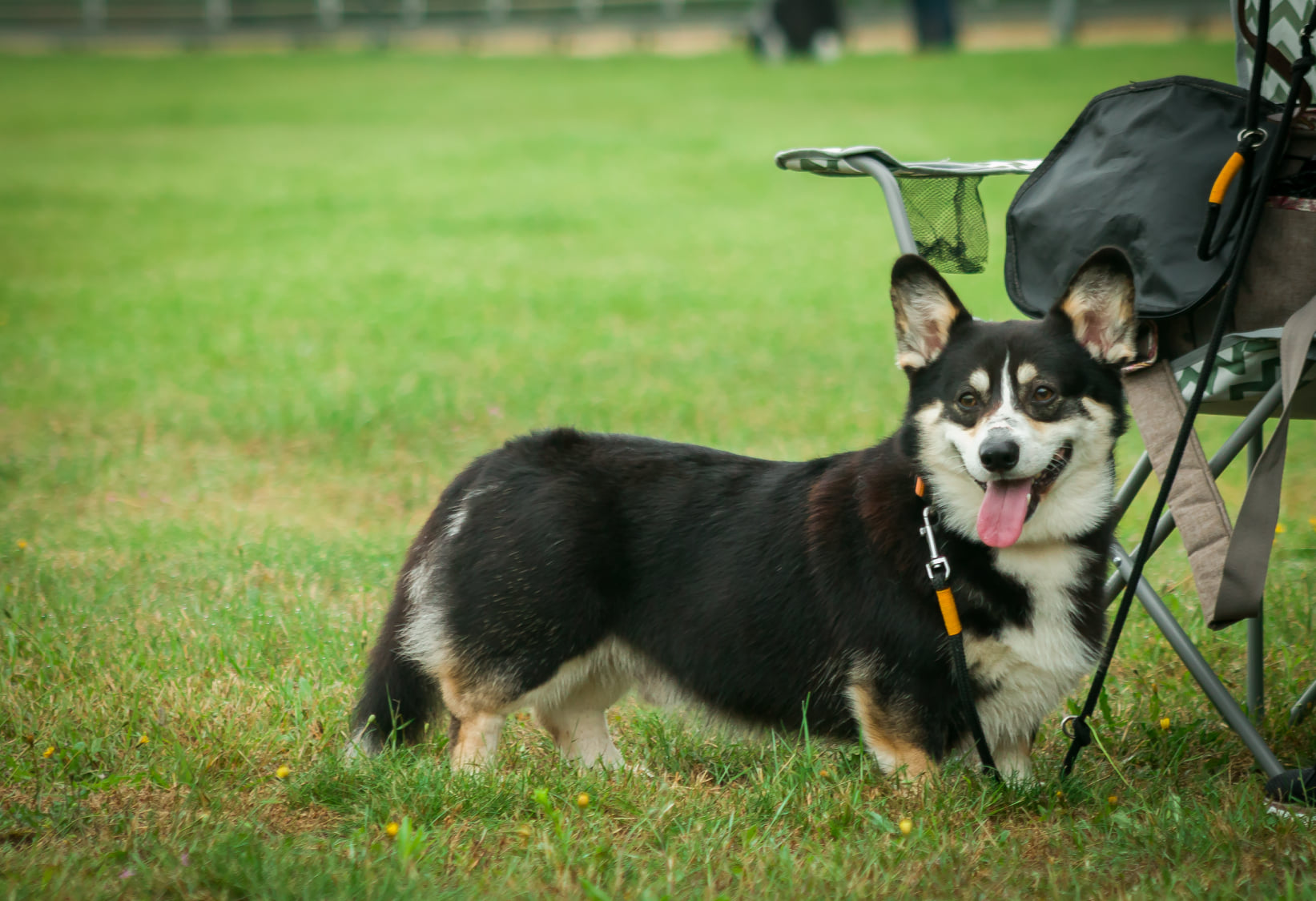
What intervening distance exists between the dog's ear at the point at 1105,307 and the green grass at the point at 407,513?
3.34ft

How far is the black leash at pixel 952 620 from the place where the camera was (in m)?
2.91

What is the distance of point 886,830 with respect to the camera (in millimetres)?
2830

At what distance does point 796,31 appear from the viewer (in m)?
30.8

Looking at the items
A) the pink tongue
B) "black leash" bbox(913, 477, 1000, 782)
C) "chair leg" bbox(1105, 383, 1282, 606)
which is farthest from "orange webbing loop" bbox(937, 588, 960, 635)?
"chair leg" bbox(1105, 383, 1282, 606)

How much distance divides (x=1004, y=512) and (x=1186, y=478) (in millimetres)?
437

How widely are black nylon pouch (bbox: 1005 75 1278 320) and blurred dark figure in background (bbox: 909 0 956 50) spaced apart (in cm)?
2959

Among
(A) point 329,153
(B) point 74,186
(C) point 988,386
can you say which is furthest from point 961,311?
(A) point 329,153

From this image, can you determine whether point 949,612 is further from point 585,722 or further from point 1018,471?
point 585,722

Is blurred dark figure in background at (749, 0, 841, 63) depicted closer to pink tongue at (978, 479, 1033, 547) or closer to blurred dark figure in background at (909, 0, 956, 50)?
blurred dark figure in background at (909, 0, 956, 50)

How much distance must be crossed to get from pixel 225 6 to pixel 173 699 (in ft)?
124

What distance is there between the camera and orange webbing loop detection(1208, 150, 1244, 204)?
2.82m

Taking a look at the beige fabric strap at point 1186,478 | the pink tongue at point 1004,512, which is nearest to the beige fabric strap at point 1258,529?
the beige fabric strap at point 1186,478

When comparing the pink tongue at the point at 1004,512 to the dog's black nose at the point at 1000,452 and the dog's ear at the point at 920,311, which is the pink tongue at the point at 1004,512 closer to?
the dog's black nose at the point at 1000,452

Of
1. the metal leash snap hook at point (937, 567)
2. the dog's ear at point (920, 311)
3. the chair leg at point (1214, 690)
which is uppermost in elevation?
the dog's ear at point (920, 311)
